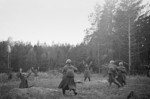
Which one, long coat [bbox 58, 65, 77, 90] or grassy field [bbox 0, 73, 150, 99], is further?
long coat [bbox 58, 65, 77, 90]

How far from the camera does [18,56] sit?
247 feet

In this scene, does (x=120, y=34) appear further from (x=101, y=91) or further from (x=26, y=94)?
(x=26, y=94)

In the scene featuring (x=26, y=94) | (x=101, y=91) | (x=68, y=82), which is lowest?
(x=101, y=91)

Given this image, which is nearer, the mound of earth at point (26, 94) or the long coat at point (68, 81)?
the mound of earth at point (26, 94)

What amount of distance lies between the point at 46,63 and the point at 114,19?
4520 centimetres

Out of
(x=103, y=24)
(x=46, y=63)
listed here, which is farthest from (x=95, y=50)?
(x=46, y=63)

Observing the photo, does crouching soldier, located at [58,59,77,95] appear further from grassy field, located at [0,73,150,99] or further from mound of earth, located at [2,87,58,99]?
mound of earth, located at [2,87,58,99]

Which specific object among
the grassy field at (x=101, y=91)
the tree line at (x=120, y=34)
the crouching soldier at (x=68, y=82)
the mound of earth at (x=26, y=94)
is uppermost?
the tree line at (x=120, y=34)

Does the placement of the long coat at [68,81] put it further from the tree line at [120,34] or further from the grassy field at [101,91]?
the tree line at [120,34]

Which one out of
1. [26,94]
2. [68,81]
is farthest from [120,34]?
[26,94]

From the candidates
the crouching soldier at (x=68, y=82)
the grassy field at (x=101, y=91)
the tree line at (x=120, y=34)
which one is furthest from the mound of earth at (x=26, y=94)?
the tree line at (x=120, y=34)

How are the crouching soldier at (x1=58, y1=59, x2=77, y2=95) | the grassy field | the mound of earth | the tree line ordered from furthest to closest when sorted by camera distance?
the tree line < the crouching soldier at (x1=58, y1=59, x2=77, y2=95) < the grassy field < the mound of earth

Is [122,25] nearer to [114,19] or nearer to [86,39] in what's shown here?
[114,19]

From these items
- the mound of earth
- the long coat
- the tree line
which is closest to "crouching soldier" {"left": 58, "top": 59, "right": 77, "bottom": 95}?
the long coat
